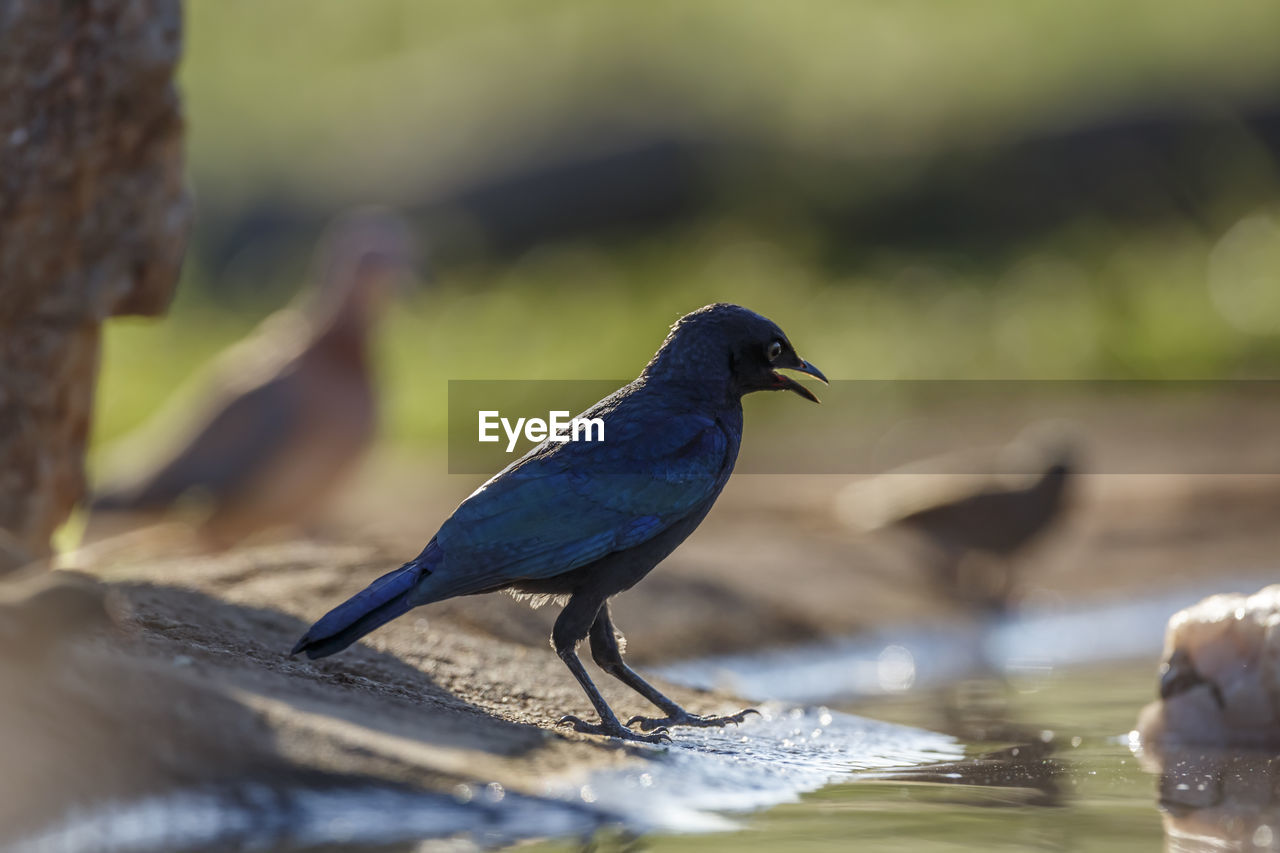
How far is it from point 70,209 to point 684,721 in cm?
298

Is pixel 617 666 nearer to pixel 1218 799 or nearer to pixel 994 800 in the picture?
pixel 994 800

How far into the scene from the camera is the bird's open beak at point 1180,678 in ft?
15.4

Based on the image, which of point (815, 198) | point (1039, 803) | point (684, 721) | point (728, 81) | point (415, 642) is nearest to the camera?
point (1039, 803)

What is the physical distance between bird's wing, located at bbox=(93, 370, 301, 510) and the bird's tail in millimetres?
4491

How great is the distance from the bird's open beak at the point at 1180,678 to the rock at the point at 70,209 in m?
3.89

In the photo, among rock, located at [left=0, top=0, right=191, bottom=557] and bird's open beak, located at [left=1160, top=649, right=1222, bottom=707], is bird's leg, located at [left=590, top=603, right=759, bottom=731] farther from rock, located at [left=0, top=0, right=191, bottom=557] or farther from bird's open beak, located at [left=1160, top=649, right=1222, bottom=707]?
rock, located at [left=0, top=0, right=191, bottom=557]

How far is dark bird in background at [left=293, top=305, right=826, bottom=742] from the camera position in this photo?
4137 millimetres

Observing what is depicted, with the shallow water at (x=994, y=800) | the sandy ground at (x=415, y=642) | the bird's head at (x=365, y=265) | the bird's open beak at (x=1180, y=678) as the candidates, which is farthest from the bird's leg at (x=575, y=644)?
the bird's head at (x=365, y=265)

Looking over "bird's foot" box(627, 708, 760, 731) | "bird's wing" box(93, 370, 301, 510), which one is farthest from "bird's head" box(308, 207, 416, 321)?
"bird's foot" box(627, 708, 760, 731)

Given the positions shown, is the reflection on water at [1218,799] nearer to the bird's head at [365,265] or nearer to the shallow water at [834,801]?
the shallow water at [834,801]

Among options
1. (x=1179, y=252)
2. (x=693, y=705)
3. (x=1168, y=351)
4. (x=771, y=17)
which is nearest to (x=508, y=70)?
(x=771, y=17)

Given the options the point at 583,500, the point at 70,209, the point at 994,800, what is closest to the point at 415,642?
the point at 583,500

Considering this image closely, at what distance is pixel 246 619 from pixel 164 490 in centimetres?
360

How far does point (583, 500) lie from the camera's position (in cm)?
433
